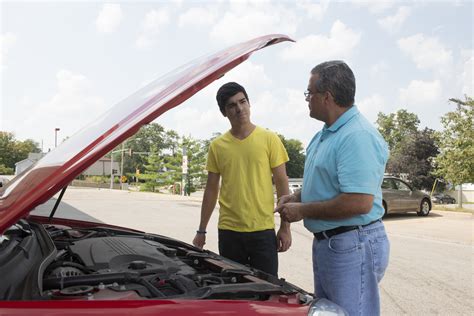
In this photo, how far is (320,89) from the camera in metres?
2.18

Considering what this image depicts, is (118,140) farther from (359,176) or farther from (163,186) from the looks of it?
(163,186)

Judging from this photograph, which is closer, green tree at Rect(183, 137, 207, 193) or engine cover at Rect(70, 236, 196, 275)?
engine cover at Rect(70, 236, 196, 275)

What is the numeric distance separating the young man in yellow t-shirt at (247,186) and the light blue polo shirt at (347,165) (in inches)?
26.0

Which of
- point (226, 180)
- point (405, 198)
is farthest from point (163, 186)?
point (226, 180)

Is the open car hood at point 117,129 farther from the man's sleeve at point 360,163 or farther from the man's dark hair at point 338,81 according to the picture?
the man's sleeve at point 360,163

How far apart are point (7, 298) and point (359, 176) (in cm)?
147

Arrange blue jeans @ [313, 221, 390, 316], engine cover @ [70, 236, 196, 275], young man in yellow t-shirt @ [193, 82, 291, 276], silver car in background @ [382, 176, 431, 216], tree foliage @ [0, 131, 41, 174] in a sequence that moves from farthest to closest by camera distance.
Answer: tree foliage @ [0, 131, 41, 174] < silver car in background @ [382, 176, 431, 216] < young man in yellow t-shirt @ [193, 82, 291, 276] < blue jeans @ [313, 221, 390, 316] < engine cover @ [70, 236, 196, 275]

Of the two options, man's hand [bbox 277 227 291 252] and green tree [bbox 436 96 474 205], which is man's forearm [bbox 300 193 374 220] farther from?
green tree [bbox 436 96 474 205]

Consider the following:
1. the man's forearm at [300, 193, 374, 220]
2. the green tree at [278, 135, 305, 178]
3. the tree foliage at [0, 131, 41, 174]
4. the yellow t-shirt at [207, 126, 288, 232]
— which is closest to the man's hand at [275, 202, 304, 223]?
the man's forearm at [300, 193, 374, 220]

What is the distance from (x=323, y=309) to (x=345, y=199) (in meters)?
0.58

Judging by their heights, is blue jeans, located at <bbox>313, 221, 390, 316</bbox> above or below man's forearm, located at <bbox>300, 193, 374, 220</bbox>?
below

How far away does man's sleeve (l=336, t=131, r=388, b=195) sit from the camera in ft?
6.69

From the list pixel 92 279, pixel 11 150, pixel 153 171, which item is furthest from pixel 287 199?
pixel 11 150

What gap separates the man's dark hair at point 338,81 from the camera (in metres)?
2.14
